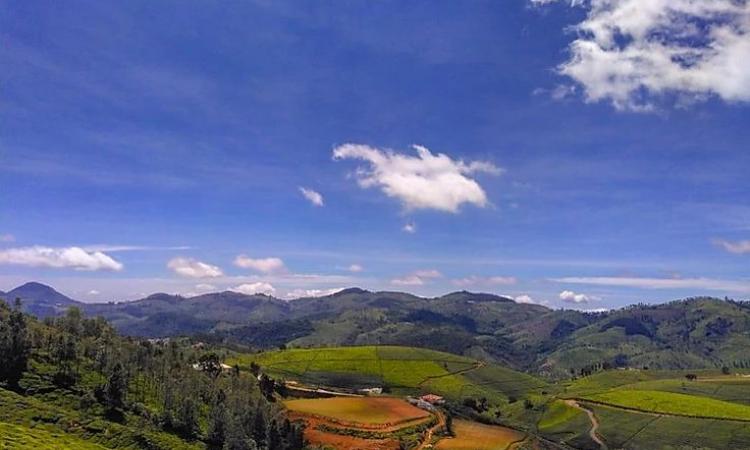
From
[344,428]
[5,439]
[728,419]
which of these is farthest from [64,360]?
[728,419]

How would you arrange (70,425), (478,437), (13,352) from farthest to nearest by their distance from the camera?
(478,437)
(13,352)
(70,425)

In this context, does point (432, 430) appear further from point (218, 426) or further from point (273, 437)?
point (218, 426)

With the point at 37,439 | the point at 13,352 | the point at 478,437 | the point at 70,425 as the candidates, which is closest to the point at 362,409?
the point at 478,437

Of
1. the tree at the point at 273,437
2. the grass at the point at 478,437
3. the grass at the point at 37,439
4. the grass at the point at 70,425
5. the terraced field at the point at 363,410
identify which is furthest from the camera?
the terraced field at the point at 363,410

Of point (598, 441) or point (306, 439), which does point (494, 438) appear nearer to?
point (306, 439)

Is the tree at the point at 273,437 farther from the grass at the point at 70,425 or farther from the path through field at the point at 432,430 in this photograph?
the path through field at the point at 432,430

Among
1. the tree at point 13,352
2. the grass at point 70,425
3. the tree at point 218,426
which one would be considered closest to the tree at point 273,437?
the tree at point 218,426
